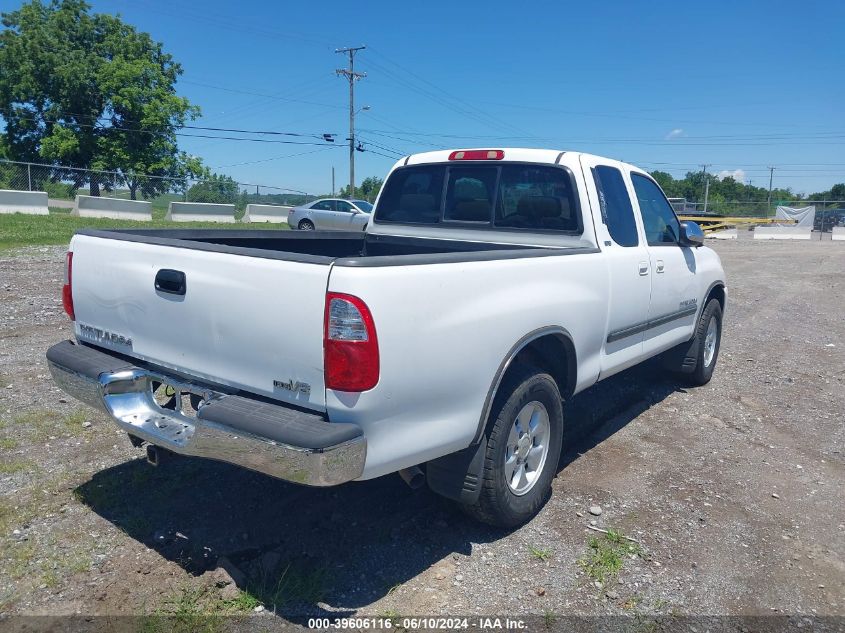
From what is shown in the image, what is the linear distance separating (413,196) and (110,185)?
89.4ft

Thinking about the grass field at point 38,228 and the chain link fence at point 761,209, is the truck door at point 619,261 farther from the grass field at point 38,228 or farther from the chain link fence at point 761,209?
the chain link fence at point 761,209

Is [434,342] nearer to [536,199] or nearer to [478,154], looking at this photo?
[536,199]

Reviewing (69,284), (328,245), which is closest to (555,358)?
(328,245)

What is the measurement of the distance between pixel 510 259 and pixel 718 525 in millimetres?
2024

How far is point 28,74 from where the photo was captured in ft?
130

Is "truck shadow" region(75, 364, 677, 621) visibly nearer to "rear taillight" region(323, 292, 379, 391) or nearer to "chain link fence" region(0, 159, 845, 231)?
"rear taillight" region(323, 292, 379, 391)

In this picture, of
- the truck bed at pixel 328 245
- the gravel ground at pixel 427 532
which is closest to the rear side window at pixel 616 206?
the truck bed at pixel 328 245

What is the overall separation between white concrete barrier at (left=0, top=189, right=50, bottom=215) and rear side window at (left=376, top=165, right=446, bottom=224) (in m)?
20.6

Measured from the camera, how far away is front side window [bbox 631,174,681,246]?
17.1 ft

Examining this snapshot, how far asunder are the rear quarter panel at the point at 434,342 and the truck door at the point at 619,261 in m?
0.98

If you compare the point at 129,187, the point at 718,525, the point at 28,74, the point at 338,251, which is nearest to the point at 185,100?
the point at 28,74

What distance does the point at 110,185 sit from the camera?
28703 millimetres

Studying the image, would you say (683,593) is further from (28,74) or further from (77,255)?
(28,74)

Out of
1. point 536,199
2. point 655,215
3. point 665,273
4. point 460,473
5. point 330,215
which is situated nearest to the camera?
point 460,473
